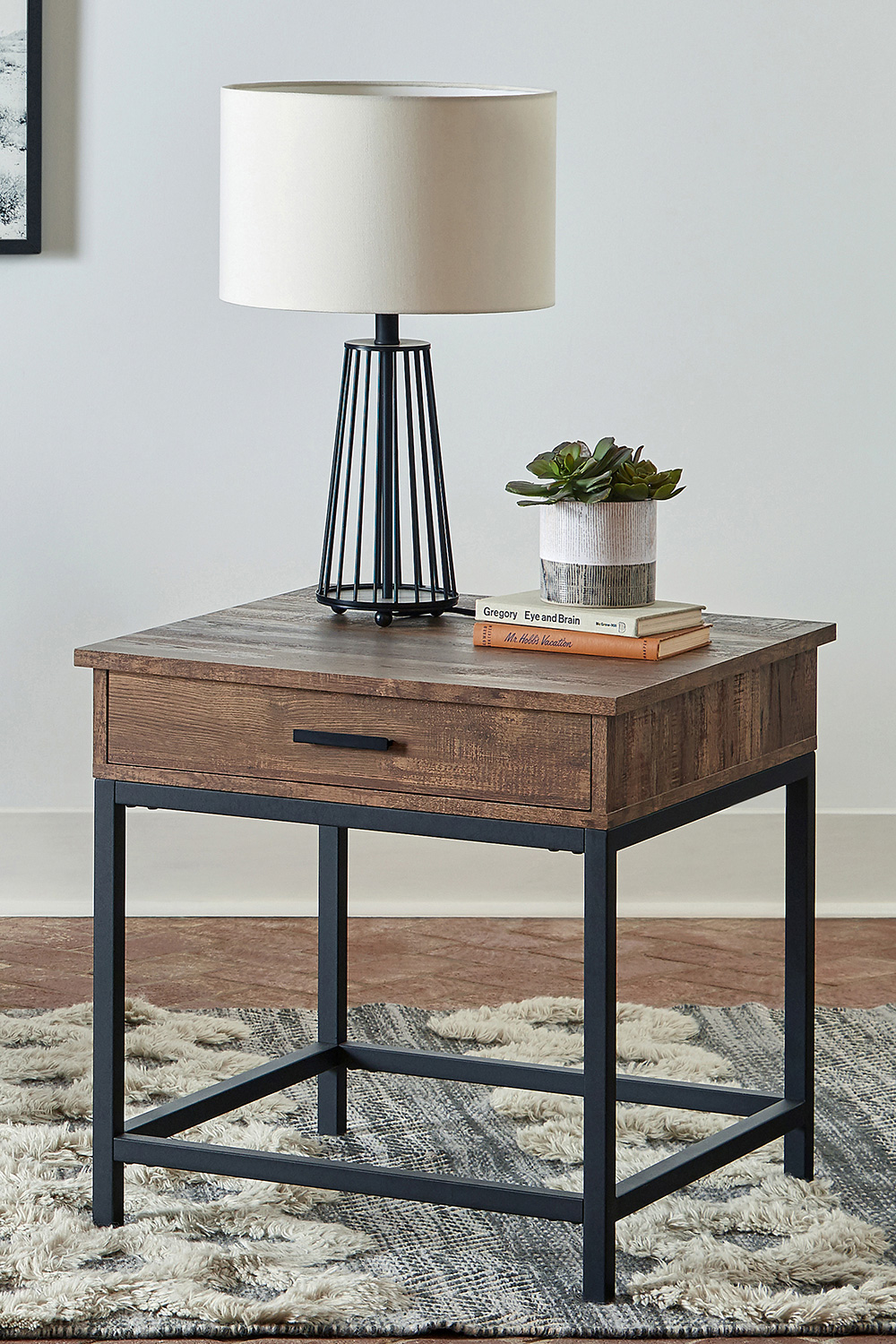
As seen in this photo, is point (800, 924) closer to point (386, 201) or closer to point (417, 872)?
point (386, 201)

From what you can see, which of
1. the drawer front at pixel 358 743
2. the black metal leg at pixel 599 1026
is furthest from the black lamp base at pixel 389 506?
the black metal leg at pixel 599 1026

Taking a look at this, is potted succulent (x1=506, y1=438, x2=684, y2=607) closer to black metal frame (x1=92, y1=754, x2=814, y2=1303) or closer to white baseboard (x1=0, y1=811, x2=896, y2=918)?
black metal frame (x1=92, y1=754, x2=814, y2=1303)

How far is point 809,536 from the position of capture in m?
3.80

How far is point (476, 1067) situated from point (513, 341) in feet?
5.38

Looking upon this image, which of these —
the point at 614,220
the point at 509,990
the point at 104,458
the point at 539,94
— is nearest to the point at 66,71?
the point at 104,458

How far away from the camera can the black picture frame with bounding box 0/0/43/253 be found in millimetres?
3678

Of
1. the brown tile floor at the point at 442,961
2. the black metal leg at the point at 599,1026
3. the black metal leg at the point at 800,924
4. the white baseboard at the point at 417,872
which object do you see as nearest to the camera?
the black metal leg at the point at 599,1026

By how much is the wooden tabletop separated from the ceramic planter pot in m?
0.09

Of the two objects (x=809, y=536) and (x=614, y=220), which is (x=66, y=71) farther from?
(x=809, y=536)

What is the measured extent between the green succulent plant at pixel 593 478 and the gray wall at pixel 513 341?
58.8 inches

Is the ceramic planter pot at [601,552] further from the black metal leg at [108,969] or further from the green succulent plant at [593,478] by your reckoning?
the black metal leg at [108,969]

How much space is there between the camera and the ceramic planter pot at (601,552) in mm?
2277

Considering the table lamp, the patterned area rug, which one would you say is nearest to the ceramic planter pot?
the table lamp

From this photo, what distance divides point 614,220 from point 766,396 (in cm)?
43
